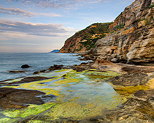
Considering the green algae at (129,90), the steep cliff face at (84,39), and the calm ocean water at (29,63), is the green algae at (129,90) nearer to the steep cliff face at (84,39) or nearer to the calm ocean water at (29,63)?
the calm ocean water at (29,63)

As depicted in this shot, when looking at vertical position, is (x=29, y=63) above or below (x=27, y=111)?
below

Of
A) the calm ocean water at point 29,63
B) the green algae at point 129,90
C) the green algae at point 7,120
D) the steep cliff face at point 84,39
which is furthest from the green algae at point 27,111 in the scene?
the steep cliff face at point 84,39

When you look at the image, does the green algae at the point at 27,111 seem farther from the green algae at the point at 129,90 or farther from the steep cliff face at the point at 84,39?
the steep cliff face at the point at 84,39

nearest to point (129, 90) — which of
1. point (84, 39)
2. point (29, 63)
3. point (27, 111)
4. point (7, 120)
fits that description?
point (27, 111)

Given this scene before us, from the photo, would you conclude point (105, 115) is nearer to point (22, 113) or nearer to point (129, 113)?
point (129, 113)

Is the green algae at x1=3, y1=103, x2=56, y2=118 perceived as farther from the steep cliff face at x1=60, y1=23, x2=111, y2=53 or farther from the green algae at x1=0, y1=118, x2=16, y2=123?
the steep cliff face at x1=60, y1=23, x2=111, y2=53

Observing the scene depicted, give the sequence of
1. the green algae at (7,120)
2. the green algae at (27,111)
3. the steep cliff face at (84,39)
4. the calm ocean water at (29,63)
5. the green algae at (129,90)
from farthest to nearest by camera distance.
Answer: the steep cliff face at (84,39)
the calm ocean water at (29,63)
the green algae at (129,90)
the green algae at (27,111)
the green algae at (7,120)

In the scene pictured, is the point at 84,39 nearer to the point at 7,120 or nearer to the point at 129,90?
the point at 129,90

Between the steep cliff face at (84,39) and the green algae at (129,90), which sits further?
the steep cliff face at (84,39)

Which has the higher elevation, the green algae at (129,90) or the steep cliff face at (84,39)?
the steep cliff face at (84,39)

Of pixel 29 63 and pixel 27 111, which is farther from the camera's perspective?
pixel 29 63

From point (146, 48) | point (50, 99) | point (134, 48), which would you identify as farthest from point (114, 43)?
point (50, 99)

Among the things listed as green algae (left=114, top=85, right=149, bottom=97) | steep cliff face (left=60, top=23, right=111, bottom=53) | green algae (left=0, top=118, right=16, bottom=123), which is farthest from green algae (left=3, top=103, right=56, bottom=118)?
steep cliff face (left=60, top=23, right=111, bottom=53)

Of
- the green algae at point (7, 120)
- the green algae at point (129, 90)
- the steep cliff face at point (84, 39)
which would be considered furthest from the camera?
the steep cliff face at point (84, 39)
